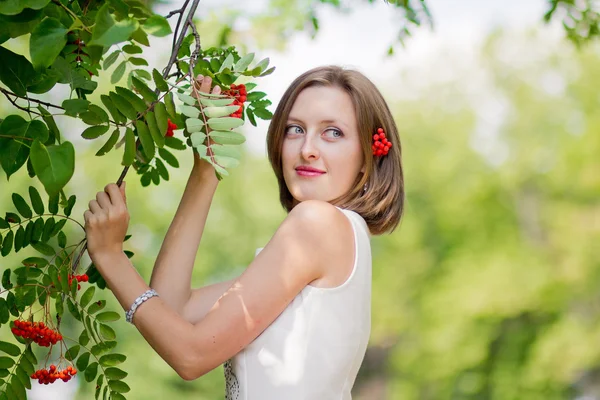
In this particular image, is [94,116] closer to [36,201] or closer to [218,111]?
A: [218,111]

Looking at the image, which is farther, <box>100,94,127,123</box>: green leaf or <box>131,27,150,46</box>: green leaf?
<box>100,94,127,123</box>: green leaf

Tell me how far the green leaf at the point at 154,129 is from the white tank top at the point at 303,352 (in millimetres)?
588

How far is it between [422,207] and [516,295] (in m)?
3.06

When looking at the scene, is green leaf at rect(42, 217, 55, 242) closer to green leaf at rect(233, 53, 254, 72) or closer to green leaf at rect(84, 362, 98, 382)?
green leaf at rect(84, 362, 98, 382)

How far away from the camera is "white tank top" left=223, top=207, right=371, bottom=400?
1993mm

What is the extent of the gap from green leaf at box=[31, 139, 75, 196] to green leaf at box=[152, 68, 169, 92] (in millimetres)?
380

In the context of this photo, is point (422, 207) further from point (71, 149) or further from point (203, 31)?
point (71, 149)

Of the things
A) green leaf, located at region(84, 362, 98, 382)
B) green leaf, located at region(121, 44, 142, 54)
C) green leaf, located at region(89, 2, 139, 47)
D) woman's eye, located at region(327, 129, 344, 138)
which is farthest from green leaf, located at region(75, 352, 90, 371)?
green leaf, located at region(89, 2, 139, 47)

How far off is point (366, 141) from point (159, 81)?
0.83 m

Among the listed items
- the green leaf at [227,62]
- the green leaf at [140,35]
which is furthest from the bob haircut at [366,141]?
the green leaf at [140,35]

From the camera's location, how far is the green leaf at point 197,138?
5.33 ft

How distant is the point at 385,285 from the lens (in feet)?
58.6

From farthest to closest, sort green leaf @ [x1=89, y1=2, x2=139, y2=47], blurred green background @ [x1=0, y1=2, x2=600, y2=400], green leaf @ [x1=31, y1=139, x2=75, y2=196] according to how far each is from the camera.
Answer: blurred green background @ [x1=0, y1=2, x2=600, y2=400]
green leaf @ [x1=31, y1=139, x2=75, y2=196]
green leaf @ [x1=89, y1=2, x2=139, y2=47]

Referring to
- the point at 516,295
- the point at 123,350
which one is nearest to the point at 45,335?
the point at 123,350
